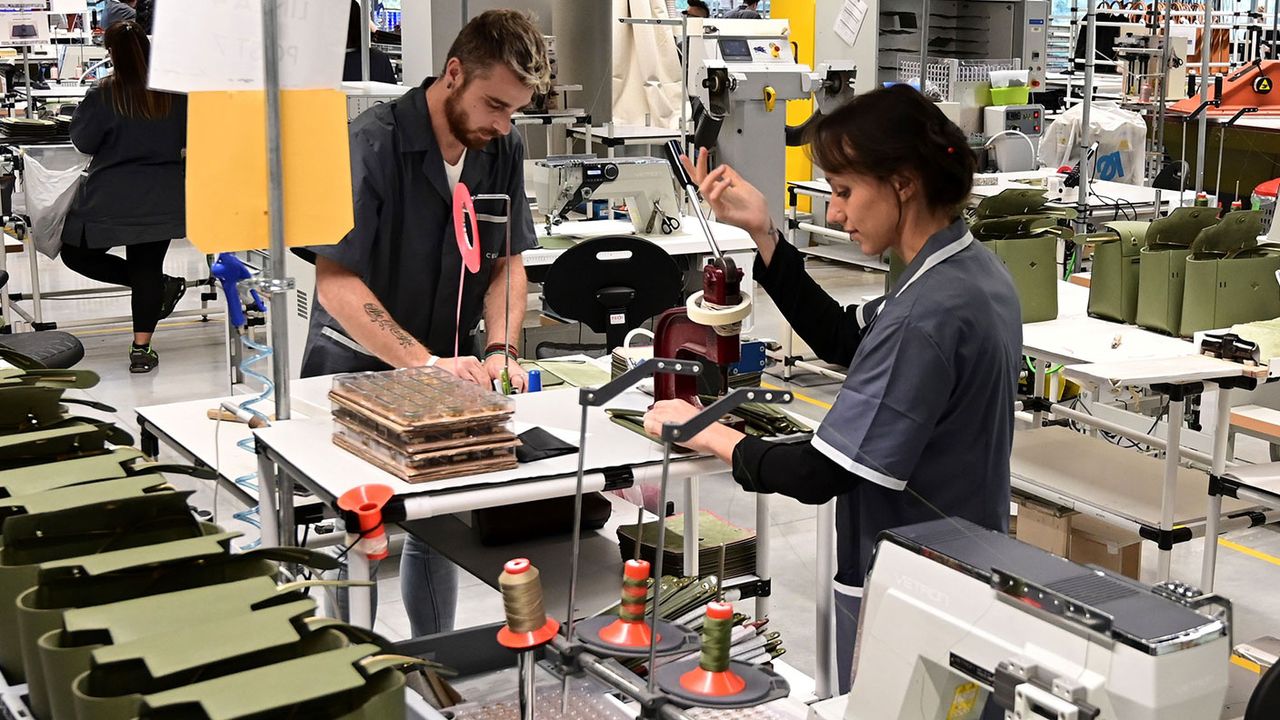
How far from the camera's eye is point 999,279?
201 centimetres

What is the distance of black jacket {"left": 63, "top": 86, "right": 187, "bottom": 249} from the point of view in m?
5.95

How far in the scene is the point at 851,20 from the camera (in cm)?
693

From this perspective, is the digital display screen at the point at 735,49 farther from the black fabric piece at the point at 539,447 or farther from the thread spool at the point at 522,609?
the thread spool at the point at 522,609

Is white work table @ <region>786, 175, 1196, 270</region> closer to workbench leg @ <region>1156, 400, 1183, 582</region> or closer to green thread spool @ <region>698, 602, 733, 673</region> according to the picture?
workbench leg @ <region>1156, 400, 1183, 582</region>

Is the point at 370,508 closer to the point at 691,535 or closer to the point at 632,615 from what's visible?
the point at 632,615

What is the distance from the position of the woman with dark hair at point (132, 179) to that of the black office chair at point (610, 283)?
7.65ft

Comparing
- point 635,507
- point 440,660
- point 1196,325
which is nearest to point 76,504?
point 440,660

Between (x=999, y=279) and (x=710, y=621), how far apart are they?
710 millimetres

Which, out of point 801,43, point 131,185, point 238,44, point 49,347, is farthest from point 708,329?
point 801,43

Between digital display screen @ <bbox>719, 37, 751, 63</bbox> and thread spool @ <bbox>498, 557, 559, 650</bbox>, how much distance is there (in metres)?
4.49

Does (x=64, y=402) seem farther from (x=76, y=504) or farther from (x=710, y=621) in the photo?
A: (x=710, y=621)

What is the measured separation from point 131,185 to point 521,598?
4931mm

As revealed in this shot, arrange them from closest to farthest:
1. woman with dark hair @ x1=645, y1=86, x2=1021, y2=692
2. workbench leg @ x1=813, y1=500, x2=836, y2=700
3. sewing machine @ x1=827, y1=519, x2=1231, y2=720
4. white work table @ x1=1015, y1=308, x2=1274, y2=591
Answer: sewing machine @ x1=827, y1=519, x2=1231, y2=720 < woman with dark hair @ x1=645, y1=86, x2=1021, y2=692 < workbench leg @ x1=813, y1=500, x2=836, y2=700 < white work table @ x1=1015, y1=308, x2=1274, y2=591

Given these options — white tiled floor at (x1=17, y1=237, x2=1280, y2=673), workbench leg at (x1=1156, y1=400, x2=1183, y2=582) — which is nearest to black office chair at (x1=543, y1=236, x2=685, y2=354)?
white tiled floor at (x1=17, y1=237, x2=1280, y2=673)
